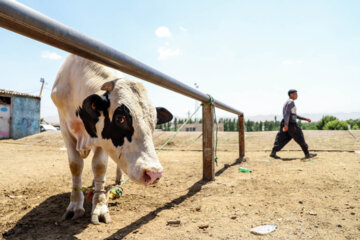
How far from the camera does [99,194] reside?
8.67 ft

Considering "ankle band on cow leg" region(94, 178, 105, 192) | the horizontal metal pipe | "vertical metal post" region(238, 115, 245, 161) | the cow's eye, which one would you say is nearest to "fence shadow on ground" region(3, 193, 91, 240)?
"ankle band on cow leg" region(94, 178, 105, 192)

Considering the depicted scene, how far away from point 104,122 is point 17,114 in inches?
770

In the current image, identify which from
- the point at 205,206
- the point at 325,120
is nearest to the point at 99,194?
the point at 205,206

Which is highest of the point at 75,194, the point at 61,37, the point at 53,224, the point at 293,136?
the point at 61,37

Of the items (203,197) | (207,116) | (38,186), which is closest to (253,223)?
(203,197)

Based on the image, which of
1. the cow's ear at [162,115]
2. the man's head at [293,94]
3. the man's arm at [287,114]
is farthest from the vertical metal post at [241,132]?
the cow's ear at [162,115]

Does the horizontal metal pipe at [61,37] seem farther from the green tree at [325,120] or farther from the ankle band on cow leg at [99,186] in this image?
the green tree at [325,120]

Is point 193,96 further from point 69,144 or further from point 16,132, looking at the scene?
point 16,132

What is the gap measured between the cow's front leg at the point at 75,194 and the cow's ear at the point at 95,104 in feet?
3.19

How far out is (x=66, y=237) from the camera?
6.67 ft

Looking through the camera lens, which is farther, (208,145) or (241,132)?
(241,132)

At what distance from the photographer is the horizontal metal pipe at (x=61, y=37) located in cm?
125

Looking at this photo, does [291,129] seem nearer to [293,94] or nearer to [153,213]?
[293,94]

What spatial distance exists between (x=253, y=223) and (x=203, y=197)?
3.17 ft
